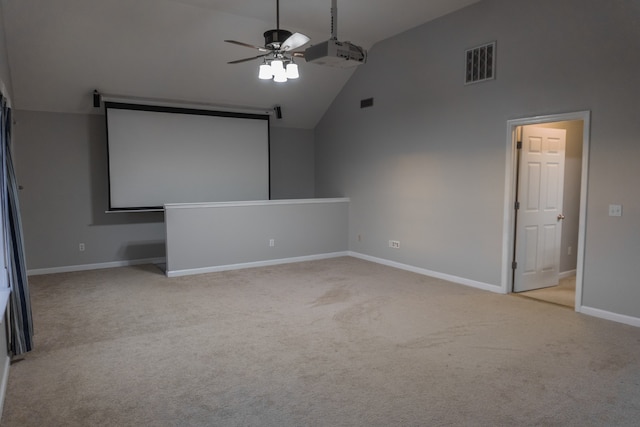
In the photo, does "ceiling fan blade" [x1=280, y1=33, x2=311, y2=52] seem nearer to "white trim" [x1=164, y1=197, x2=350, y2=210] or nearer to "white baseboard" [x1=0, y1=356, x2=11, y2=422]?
"white trim" [x1=164, y1=197, x2=350, y2=210]

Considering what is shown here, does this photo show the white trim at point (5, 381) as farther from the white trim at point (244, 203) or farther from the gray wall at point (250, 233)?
the white trim at point (244, 203)

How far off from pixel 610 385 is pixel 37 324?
16.1ft

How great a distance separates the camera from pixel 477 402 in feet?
8.56

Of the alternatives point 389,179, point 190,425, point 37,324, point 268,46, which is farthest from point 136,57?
point 190,425

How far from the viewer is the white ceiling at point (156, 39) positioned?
16.0 ft

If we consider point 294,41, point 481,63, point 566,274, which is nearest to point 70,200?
point 294,41

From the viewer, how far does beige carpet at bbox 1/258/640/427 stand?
8.23 ft

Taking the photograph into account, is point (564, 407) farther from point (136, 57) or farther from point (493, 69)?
point (136, 57)

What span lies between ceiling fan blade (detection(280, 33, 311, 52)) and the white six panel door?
114 inches

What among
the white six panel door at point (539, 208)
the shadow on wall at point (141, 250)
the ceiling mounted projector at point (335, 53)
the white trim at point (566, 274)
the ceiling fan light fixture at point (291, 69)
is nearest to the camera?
the ceiling mounted projector at point (335, 53)

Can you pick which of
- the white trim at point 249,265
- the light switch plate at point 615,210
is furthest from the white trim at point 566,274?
the white trim at point 249,265

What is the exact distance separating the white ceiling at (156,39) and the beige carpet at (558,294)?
144 inches

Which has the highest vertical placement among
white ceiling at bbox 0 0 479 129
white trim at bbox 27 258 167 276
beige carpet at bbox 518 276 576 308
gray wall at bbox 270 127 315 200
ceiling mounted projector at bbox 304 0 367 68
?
white ceiling at bbox 0 0 479 129

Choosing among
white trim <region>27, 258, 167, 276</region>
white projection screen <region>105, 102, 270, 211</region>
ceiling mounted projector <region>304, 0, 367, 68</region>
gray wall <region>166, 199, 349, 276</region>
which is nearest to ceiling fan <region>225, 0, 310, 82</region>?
ceiling mounted projector <region>304, 0, 367, 68</region>
